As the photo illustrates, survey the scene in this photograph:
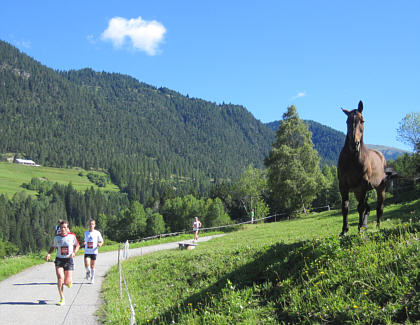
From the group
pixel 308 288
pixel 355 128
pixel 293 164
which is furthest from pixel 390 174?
pixel 293 164

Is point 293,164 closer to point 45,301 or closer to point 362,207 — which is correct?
point 362,207

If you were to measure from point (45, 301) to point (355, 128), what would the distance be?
10067mm

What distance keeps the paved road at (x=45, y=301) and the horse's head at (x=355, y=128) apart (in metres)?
7.27

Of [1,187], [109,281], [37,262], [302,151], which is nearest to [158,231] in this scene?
[302,151]

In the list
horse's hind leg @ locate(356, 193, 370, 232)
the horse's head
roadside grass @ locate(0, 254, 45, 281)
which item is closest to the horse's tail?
horse's hind leg @ locate(356, 193, 370, 232)

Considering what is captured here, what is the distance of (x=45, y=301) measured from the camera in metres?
10.5

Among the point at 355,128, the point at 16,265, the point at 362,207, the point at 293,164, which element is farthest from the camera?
the point at 293,164

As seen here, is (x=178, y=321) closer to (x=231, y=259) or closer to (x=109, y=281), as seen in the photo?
(x=231, y=259)

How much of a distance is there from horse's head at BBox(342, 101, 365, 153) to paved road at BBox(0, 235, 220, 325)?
286 inches

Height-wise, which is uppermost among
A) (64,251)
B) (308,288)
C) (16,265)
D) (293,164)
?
(293,164)

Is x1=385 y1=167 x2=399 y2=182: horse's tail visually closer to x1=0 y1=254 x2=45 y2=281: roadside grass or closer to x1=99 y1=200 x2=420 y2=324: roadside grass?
x1=99 y1=200 x2=420 y2=324: roadside grass

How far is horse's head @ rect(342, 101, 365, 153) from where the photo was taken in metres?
7.29

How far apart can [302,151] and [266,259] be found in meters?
36.5

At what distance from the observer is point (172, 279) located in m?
11.2
